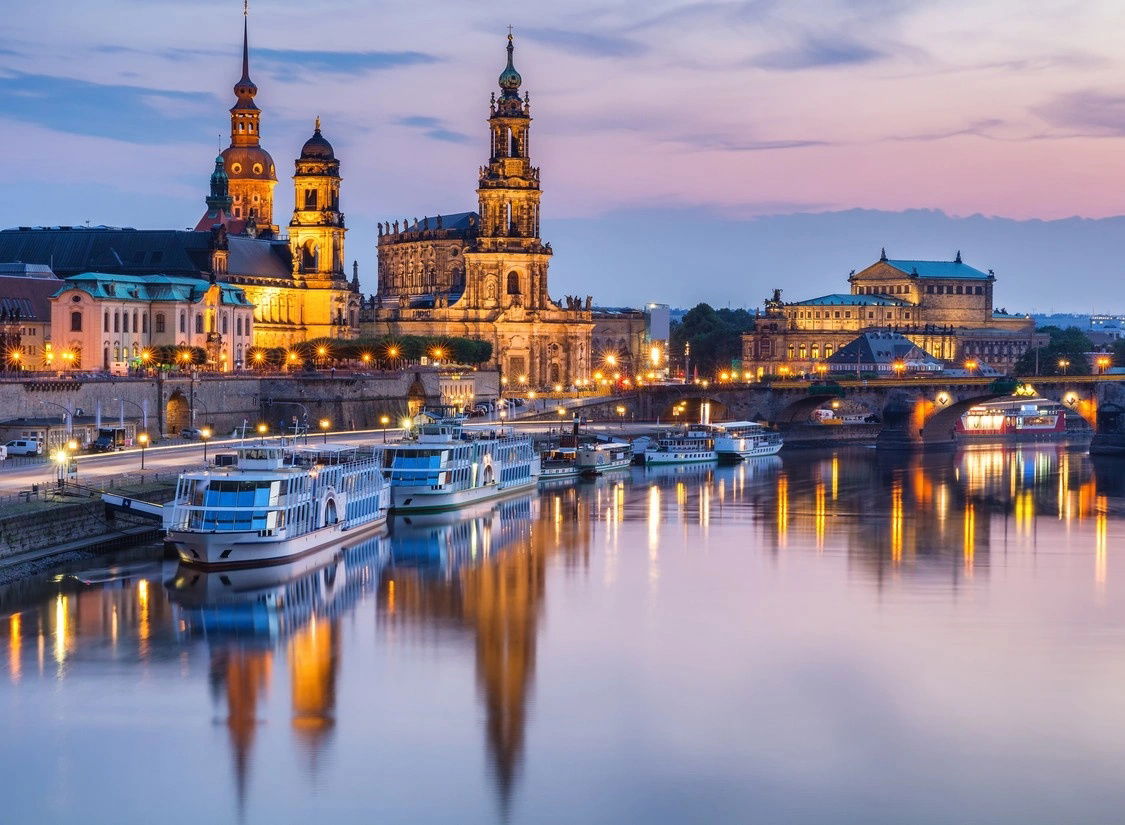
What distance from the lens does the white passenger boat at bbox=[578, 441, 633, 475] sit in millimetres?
77750

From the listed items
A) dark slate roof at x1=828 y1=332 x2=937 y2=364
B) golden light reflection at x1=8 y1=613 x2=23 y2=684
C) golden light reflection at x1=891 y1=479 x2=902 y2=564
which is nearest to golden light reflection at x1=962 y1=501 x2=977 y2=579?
golden light reflection at x1=891 y1=479 x2=902 y2=564

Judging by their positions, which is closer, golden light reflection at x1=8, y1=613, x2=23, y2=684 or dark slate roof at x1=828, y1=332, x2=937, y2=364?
golden light reflection at x1=8, y1=613, x2=23, y2=684

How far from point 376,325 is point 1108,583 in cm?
8536

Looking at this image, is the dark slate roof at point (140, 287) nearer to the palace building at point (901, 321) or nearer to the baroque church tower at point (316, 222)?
the baroque church tower at point (316, 222)

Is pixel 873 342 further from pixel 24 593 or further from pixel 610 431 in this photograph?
pixel 24 593

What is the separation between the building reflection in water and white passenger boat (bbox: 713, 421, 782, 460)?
2380 cm

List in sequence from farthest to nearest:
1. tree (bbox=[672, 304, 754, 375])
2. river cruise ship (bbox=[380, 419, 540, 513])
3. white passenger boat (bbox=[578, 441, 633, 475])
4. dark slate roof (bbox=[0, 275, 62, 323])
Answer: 1. tree (bbox=[672, 304, 754, 375])
2. dark slate roof (bbox=[0, 275, 62, 323])
3. white passenger boat (bbox=[578, 441, 633, 475])
4. river cruise ship (bbox=[380, 419, 540, 513])

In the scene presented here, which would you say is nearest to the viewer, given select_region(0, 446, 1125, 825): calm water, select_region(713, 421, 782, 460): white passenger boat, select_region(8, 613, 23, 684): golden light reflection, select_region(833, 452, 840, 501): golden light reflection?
select_region(0, 446, 1125, 825): calm water

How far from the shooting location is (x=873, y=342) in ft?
479

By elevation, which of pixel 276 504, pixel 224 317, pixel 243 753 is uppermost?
pixel 224 317

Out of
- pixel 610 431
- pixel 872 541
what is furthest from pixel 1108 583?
pixel 610 431

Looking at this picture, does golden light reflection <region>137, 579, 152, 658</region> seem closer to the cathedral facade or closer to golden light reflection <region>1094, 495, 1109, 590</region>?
golden light reflection <region>1094, 495, 1109, 590</region>

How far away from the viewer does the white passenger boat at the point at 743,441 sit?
90625 mm

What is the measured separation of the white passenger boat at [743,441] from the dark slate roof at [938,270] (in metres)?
87.4
